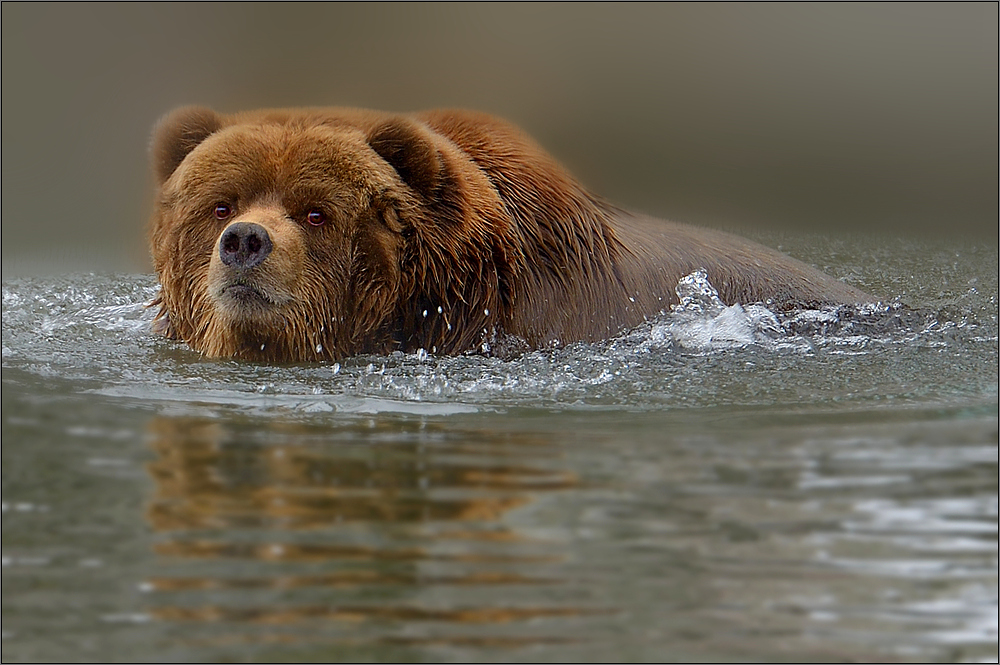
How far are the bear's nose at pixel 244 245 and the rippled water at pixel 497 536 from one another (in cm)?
97

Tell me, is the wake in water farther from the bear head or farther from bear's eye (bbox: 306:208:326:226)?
bear's eye (bbox: 306:208:326:226)

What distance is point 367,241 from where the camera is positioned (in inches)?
146

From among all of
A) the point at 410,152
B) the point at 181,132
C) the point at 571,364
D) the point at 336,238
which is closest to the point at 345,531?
the point at 571,364

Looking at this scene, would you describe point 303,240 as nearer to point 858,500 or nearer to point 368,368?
point 368,368

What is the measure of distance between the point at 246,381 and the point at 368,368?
16.7 inches

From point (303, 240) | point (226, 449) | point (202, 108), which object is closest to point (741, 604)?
point (226, 449)

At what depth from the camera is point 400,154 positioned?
149 inches

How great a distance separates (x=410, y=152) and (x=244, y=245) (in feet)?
2.12

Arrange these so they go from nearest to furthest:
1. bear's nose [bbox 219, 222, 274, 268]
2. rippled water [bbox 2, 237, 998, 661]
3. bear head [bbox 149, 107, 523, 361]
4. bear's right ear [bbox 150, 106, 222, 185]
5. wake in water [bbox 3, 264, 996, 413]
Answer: rippled water [bbox 2, 237, 998, 661] < wake in water [bbox 3, 264, 996, 413] < bear's nose [bbox 219, 222, 274, 268] < bear head [bbox 149, 107, 523, 361] < bear's right ear [bbox 150, 106, 222, 185]

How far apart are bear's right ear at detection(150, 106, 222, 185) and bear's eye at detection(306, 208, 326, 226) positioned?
1.83 ft

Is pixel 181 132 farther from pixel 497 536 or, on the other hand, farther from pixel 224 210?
pixel 497 536

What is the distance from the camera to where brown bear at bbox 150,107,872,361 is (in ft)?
12.0

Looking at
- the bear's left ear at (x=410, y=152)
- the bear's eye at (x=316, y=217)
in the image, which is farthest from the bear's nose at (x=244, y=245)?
the bear's left ear at (x=410, y=152)

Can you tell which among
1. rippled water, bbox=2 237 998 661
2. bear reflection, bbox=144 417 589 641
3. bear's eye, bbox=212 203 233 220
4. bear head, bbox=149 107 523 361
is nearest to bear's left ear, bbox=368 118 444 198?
bear head, bbox=149 107 523 361
